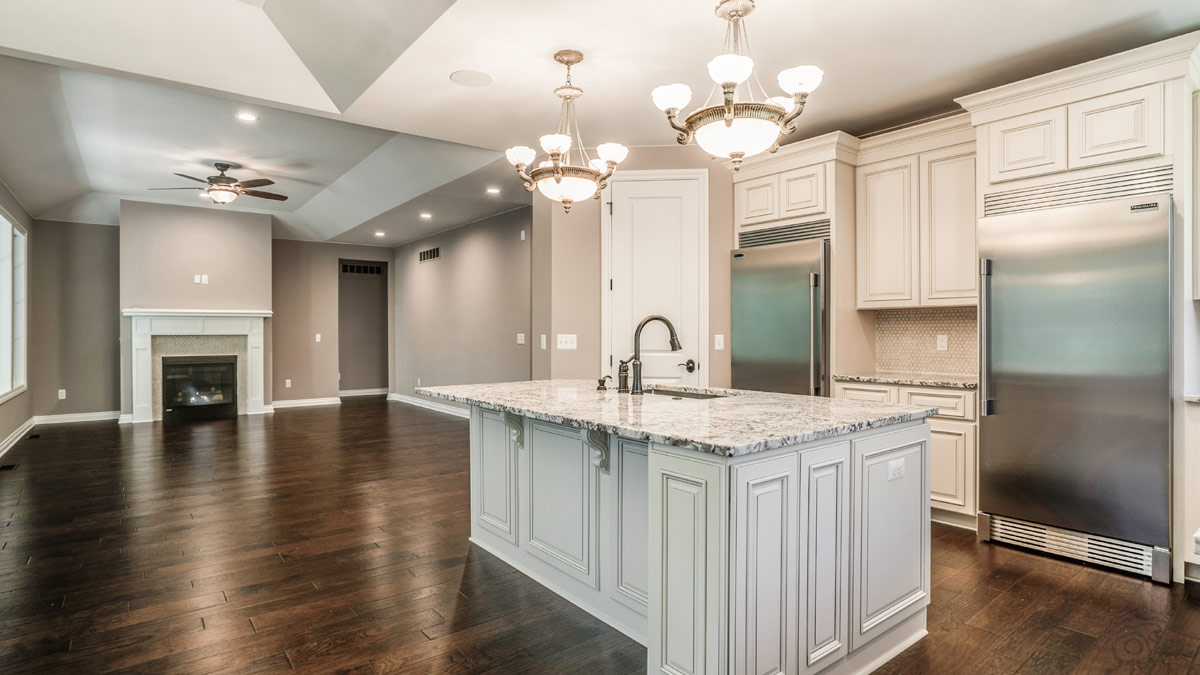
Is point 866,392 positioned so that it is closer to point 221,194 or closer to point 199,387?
point 221,194

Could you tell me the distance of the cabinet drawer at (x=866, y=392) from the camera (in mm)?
3939

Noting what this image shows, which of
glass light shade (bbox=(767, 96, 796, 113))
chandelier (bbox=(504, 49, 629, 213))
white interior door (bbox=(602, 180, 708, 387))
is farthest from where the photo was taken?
white interior door (bbox=(602, 180, 708, 387))

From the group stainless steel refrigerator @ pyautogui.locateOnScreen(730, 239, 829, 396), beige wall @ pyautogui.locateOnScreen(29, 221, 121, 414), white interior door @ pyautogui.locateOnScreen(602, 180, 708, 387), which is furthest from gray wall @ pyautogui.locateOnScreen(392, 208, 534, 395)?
beige wall @ pyautogui.locateOnScreen(29, 221, 121, 414)

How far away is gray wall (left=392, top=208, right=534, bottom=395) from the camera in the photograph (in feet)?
23.8

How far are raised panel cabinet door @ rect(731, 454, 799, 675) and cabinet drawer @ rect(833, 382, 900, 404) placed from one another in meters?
2.28

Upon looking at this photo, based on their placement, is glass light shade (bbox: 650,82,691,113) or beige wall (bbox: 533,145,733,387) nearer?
glass light shade (bbox: 650,82,691,113)

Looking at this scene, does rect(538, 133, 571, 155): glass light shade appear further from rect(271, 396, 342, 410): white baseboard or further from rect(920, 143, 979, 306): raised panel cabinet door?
rect(271, 396, 342, 410): white baseboard

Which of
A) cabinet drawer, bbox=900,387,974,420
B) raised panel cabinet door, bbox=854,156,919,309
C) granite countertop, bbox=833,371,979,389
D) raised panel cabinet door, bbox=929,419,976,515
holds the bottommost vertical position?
raised panel cabinet door, bbox=929,419,976,515

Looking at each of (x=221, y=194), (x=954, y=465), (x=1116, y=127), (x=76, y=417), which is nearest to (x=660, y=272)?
(x=954, y=465)

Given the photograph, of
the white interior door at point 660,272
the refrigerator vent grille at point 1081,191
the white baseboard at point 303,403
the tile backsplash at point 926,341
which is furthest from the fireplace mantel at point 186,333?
the refrigerator vent grille at point 1081,191

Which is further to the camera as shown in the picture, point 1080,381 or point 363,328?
point 363,328

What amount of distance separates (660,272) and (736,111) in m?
2.52

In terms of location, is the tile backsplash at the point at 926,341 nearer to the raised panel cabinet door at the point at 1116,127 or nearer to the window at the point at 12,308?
the raised panel cabinet door at the point at 1116,127

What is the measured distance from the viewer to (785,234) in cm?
449
